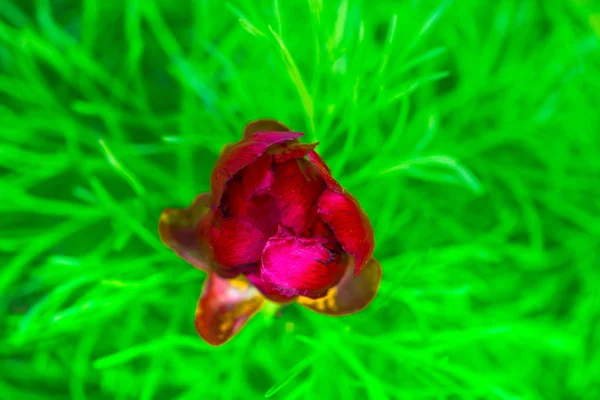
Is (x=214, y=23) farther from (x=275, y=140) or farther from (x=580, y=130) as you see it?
(x=580, y=130)

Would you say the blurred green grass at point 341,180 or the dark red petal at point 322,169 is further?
the blurred green grass at point 341,180

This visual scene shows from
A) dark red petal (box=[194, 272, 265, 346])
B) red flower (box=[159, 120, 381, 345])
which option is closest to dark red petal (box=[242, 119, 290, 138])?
red flower (box=[159, 120, 381, 345])

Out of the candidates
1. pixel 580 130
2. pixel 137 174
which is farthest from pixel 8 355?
pixel 580 130

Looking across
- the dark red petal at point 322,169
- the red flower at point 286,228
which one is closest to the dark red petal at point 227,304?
the red flower at point 286,228

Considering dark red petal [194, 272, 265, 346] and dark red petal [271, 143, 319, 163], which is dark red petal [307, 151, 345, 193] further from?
dark red petal [194, 272, 265, 346]

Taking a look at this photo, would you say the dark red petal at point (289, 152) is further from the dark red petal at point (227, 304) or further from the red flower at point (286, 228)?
the dark red petal at point (227, 304)
